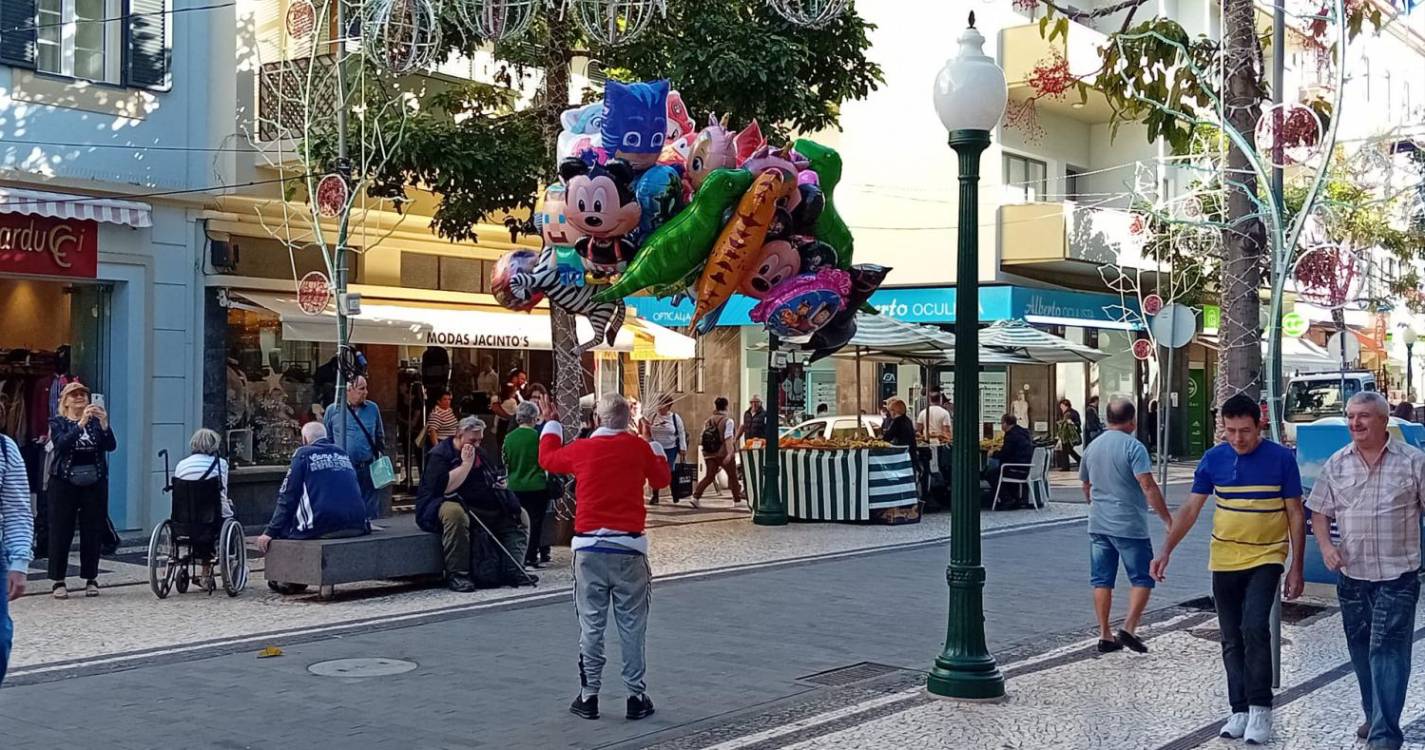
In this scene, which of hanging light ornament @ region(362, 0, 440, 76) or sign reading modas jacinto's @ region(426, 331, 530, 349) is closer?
hanging light ornament @ region(362, 0, 440, 76)

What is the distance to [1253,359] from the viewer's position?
37.8 feet

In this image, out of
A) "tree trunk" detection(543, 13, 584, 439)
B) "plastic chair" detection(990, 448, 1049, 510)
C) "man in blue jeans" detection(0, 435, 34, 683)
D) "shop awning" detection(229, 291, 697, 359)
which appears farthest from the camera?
"plastic chair" detection(990, 448, 1049, 510)

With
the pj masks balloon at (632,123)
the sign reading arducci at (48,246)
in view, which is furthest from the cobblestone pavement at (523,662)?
the sign reading arducci at (48,246)

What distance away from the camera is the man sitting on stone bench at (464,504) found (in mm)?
12383

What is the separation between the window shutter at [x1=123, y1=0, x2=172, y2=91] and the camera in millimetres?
16484

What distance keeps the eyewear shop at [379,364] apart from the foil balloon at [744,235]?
24.2 feet

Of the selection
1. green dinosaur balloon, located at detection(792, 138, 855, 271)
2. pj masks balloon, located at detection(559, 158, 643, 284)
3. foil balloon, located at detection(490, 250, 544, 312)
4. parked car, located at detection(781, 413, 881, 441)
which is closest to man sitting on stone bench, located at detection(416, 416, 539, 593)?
foil balloon, located at detection(490, 250, 544, 312)

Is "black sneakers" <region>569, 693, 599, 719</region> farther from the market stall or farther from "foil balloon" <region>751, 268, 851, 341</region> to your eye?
the market stall

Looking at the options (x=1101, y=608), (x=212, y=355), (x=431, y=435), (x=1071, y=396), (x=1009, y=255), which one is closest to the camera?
(x=1101, y=608)

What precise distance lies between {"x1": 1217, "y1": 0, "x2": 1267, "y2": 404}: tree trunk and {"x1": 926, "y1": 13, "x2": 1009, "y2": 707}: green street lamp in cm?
406

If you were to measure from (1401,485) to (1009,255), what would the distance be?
23169 mm

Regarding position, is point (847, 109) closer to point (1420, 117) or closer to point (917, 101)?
point (917, 101)

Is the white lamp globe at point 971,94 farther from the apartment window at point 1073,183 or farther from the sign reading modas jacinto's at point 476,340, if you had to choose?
the apartment window at point 1073,183

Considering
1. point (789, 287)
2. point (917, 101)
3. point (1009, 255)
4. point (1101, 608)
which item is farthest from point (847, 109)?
point (1101, 608)
